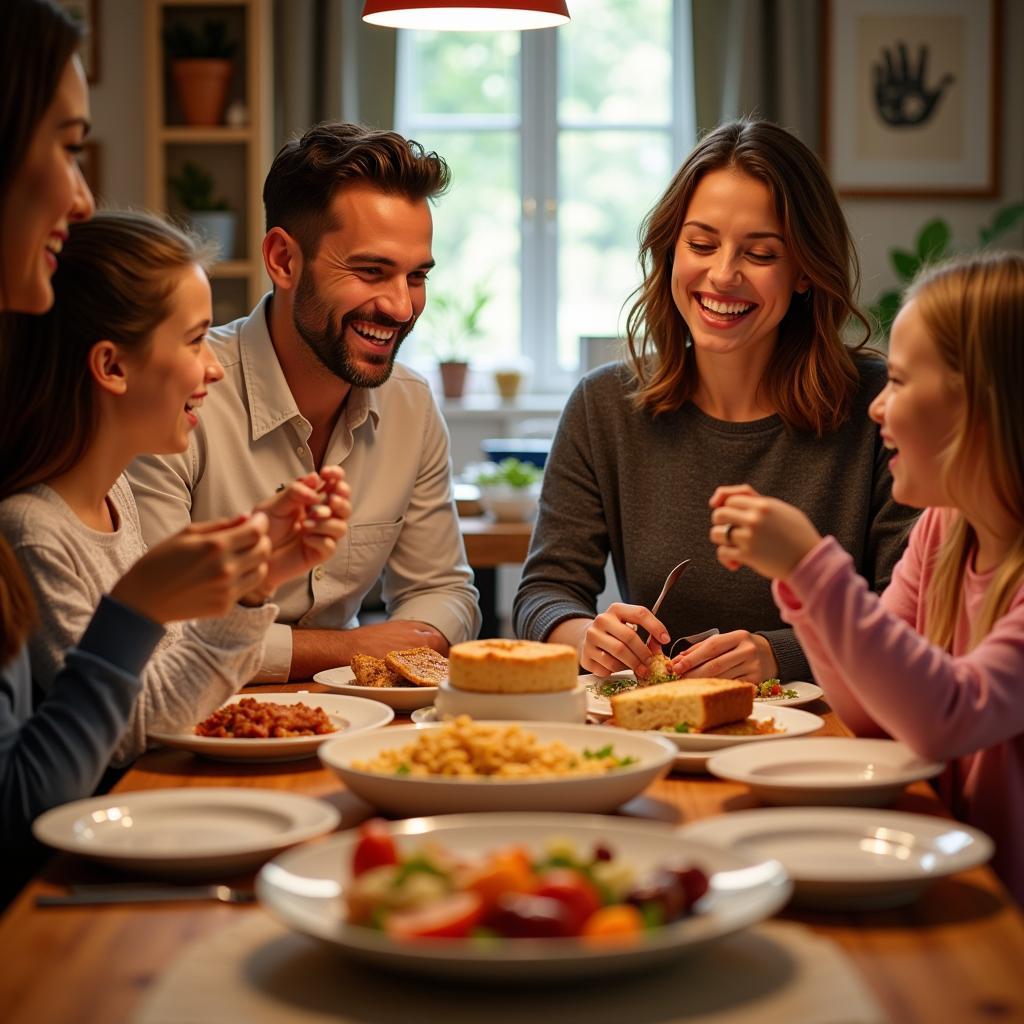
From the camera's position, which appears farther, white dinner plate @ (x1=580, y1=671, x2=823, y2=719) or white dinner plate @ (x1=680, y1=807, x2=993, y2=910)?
white dinner plate @ (x1=580, y1=671, x2=823, y2=719)

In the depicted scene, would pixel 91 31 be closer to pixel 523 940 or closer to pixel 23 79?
pixel 23 79

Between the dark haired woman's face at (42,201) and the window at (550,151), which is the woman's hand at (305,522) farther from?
the window at (550,151)

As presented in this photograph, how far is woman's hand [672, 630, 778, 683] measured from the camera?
194 cm

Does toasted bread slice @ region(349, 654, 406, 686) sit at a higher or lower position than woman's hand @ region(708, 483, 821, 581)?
lower

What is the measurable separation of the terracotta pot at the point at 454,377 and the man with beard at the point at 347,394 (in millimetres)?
3452

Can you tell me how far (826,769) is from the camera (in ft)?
4.94

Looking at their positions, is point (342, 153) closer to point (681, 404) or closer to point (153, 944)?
point (681, 404)

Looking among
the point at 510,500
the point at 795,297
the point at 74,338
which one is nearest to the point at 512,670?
the point at 74,338

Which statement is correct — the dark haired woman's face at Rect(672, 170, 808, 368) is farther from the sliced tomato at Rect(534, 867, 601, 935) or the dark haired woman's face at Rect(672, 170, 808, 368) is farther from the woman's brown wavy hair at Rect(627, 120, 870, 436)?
the sliced tomato at Rect(534, 867, 601, 935)

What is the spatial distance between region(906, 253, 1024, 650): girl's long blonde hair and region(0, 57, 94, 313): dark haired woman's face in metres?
0.97

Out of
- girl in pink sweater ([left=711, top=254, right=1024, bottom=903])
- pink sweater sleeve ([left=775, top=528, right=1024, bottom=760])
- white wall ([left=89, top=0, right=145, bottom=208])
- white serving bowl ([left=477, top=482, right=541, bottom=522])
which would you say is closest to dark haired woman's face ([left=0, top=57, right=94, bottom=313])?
girl in pink sweater ([left=711, top=254, right=1024, bottom=903])

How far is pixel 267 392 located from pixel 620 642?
89 centimetres

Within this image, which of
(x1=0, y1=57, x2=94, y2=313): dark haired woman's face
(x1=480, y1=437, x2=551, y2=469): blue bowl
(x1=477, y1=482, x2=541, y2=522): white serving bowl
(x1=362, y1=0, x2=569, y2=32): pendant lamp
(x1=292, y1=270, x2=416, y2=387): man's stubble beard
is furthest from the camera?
(x1=480, y1=437, x2=551, y2=469): blue bowl

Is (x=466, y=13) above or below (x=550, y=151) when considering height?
below
